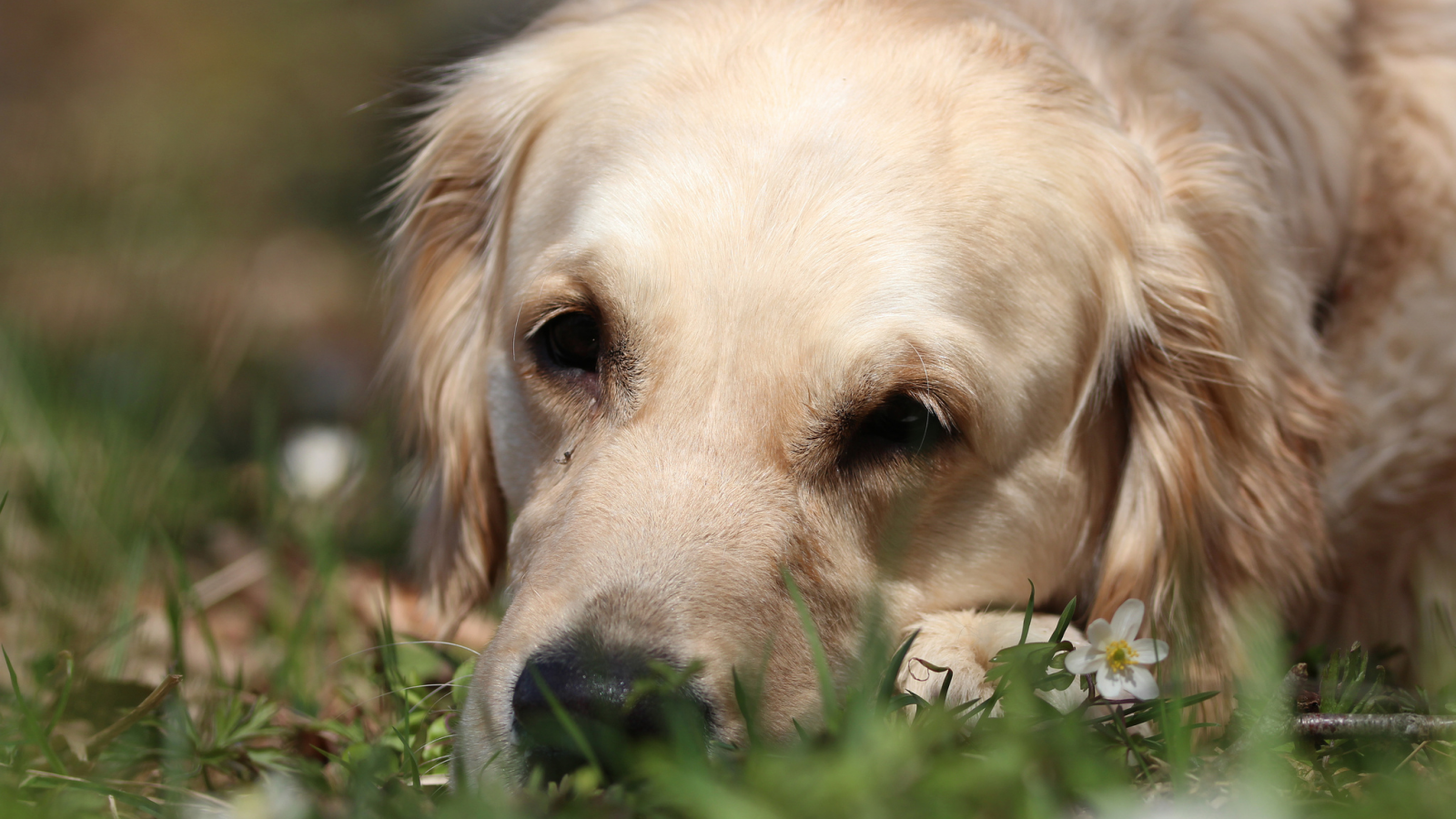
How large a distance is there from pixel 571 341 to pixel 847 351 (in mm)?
577

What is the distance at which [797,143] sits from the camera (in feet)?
7.17

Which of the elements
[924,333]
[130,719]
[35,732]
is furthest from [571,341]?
[35,732]

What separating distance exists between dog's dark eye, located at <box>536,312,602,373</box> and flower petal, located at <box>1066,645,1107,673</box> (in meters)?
0.99

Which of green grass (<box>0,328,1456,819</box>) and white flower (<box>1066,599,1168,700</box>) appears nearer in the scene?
green grass (<box>0,328,1456,819</box>)

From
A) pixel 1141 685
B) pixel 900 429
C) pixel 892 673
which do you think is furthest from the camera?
pixel 900 429

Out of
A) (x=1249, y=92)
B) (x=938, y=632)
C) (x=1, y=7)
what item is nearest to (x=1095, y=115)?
(x=1249, y=92)

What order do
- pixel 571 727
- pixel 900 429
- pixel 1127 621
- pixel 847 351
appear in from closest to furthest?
1. pixel 571 727
2. pixel 1127 621
3. pixel 847 351
4. pixel 900 429

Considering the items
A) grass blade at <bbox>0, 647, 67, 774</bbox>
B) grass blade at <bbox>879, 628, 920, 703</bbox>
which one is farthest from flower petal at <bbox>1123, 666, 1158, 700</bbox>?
grass blade at <bbox>0, 647, 67, 774</bbox>

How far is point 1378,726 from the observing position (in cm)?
173

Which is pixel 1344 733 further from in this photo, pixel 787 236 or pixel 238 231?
pixel 238 231

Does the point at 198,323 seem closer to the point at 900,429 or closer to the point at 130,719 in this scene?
the point at 130,719

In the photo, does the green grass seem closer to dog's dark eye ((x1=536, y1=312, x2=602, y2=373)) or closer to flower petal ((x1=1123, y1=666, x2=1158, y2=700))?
flower petal ((x1=1123, y1=666, x2=1158, y2=700))

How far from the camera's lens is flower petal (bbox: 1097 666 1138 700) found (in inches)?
71.0

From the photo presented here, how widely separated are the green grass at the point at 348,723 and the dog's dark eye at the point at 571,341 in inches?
23.8
